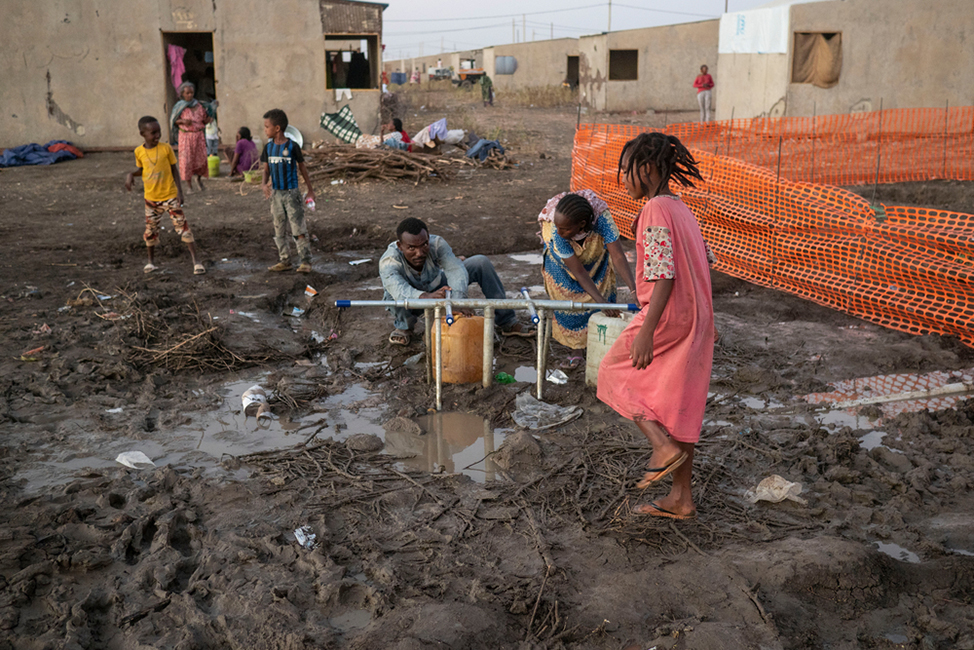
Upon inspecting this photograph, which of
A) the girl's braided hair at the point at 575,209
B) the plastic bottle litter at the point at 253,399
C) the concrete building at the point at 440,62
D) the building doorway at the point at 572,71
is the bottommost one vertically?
the plastic bottle litter at the point at 253,399

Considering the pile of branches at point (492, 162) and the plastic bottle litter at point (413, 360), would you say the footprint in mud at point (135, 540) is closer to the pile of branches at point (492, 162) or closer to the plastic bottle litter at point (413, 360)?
the plastic bottle litter at point (413, 360)

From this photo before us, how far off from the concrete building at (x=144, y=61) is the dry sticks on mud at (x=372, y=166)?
327 cm

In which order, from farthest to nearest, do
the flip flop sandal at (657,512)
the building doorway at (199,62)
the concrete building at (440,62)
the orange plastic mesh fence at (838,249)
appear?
the concrete building at (440,62)
the building doorway at (199,62)
the orange plastic mesh fence at (838,249)
the flip flop sandal at (657,512)

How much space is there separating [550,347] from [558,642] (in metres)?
3.11

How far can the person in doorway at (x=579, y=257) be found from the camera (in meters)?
4.88

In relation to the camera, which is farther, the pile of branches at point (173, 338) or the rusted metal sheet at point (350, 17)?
the rusted metal sheet at point (350, 17)

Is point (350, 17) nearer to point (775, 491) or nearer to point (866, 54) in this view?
point (866, 54)

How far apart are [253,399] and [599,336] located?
6.89 ft

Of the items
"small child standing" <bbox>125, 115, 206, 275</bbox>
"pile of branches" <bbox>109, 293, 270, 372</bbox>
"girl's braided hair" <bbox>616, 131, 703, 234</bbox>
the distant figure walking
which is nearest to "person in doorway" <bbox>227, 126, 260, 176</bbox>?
"small child standing" <bbox>125, 115, 206, 275</bbox>

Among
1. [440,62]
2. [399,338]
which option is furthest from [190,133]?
[440,62]

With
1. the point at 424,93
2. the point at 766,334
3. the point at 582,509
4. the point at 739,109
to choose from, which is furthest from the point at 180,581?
the point at 424,93

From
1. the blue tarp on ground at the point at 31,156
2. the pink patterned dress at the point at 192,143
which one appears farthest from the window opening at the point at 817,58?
the blue tarp on ground at the point at 31,156

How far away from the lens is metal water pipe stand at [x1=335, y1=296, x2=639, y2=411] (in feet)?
14.3

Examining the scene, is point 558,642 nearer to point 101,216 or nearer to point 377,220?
point 377,220
